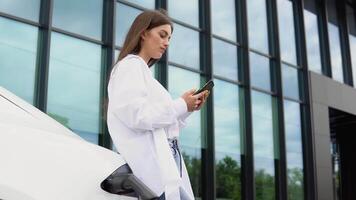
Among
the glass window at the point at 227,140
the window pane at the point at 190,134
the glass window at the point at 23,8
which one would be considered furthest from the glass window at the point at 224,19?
the glass window at the point at 23,8

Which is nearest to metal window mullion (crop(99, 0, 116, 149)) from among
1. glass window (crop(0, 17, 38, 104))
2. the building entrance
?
glass window (crop(0, 17, 38, 104))

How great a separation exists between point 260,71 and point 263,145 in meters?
1.74

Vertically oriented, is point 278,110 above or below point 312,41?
below

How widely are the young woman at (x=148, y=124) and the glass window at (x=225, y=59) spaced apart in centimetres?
962

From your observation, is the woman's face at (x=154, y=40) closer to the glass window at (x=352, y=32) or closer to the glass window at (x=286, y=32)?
the glass window at (x=286, y=32)

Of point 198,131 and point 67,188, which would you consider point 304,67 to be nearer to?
point 198,131

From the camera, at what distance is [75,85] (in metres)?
8.31

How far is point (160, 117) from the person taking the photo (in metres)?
1.58

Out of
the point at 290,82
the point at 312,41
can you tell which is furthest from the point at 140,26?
the point at 312,41

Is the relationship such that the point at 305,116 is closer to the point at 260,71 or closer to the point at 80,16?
the point at 260,71

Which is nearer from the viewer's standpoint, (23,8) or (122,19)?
(23,8)

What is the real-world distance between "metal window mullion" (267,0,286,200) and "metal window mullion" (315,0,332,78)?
252 cm

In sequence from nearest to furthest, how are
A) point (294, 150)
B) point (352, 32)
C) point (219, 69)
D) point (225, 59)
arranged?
point (219, 69), point (225, 59), point (294, 150), point (352, 32)

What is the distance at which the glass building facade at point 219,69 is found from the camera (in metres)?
7.96
